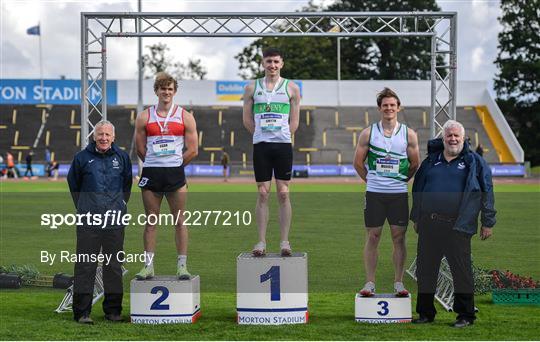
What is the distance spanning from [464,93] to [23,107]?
96.1 feet

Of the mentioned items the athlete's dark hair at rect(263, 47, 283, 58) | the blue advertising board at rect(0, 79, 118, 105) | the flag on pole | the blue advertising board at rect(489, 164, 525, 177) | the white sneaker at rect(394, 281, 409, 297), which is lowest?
the blue advertising board at rect(489, 164, 525, 177)

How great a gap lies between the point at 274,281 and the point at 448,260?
1.72m

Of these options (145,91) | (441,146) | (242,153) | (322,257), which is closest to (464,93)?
(242,153)

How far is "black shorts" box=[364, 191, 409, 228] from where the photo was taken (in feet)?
29.2

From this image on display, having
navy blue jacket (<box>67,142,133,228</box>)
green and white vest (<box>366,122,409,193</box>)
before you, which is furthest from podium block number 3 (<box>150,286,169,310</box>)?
green and white vest (<box>366,122,409,193</box>)

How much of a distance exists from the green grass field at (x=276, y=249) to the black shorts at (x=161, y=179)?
1.35m

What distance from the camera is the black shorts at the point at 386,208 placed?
891 cm

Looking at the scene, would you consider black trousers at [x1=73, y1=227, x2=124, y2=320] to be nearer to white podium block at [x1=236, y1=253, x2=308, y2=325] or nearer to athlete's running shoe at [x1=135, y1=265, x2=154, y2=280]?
athlete's running shoe at [x1=135, y1=265, x2=154, y2=280]

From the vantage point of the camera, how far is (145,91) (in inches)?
2297

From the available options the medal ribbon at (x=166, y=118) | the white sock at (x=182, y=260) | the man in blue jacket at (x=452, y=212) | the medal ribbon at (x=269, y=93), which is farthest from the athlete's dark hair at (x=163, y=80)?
the man in blue jacket at (x=452, y=212)

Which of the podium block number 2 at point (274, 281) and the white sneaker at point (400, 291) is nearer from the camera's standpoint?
the podium block number 2 at point (274, 281)

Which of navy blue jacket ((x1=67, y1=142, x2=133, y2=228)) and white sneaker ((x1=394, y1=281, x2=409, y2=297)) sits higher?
navy blue jacket ((x1=67, y1=142, x2=133, y2=228))

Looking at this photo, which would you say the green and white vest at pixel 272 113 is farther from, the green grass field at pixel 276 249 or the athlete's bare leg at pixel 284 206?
the green grass field at pixel 276 249

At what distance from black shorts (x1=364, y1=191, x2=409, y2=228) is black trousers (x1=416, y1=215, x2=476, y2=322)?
0.72 feet
